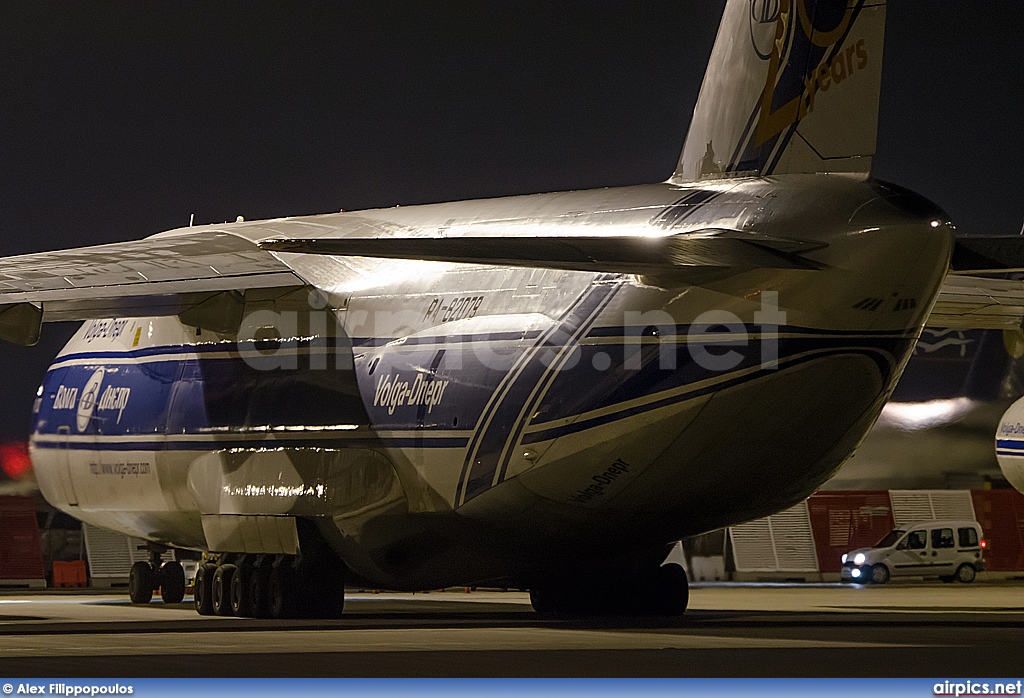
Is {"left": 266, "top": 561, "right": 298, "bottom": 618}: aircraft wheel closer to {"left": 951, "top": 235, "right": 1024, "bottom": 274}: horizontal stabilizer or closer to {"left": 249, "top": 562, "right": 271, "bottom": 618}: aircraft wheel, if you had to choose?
{"left": 249, "top": 562, "right": 271, "bottom": 618}: aircraft wheel

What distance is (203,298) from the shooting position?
66.1ft

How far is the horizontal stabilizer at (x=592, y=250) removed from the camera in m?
13.8

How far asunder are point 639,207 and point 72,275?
6.62 meters

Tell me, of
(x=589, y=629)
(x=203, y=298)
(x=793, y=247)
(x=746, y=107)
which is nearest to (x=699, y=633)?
(x=589, y=629)

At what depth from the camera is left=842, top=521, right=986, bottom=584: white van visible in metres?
32.5

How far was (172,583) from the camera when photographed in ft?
81.3

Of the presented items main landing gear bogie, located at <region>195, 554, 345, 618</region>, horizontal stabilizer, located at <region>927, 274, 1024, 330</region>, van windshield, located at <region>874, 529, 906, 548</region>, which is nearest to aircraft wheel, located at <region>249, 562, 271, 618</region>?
main landing gear bogie, located at <region>195, 554, 345, 618</region>

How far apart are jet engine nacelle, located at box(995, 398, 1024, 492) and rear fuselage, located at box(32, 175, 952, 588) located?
38.4 ft

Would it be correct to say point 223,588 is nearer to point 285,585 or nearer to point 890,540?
point 285,585

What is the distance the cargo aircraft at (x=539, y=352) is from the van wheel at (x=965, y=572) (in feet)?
→ 41.5

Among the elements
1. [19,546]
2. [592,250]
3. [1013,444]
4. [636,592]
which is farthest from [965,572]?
[592,250]

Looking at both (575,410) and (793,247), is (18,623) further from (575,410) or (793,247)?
(793,247)

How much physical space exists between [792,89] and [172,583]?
1346 centimetres

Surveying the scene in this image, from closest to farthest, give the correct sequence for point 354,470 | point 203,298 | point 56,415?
point 354,470 < point 203,298 < point 56,415
